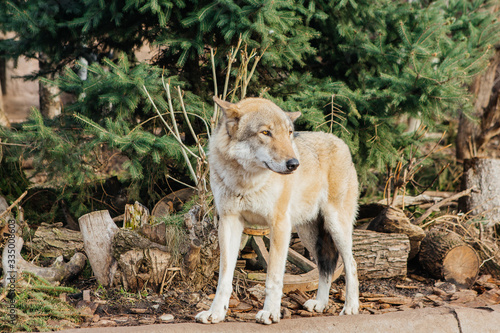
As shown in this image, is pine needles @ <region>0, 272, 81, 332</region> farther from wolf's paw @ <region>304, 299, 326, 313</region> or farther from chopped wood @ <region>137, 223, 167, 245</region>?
wolf's paw @ <region>304, 299, 326, 313</region>

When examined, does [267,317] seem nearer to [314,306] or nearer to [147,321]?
[314,306]

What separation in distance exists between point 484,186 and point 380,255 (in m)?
2.48

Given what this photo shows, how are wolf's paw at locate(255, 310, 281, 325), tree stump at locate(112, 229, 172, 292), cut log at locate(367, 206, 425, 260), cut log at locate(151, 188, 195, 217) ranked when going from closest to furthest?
wolf's paw at locate(255, 310, 281, 325) → tree stump at locate(112, 229, 172, 292) → cut log at locate(367, 206, 425, 260) → cut log at locate(151, 188, 195, 217)

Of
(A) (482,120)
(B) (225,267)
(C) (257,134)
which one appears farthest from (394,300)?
(A) (482,120)

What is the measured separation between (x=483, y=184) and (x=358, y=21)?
3.20 metres

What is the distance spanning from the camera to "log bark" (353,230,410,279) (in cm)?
579

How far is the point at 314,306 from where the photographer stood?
4.62m

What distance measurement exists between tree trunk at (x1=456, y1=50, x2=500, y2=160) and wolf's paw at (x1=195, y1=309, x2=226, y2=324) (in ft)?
22.7

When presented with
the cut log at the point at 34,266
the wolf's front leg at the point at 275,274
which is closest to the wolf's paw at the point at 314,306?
the wolf's front leg at the point at 275,274

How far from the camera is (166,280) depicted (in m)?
4.89

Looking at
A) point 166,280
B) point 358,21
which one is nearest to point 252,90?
point 358,21

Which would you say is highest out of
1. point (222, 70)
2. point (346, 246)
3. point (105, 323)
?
point (222, 70)

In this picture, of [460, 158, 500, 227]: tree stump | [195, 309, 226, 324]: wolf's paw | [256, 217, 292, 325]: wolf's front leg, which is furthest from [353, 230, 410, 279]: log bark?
[195, 309, 226, 324]: wolf's paw

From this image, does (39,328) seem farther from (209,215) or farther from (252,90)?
(252,90)
